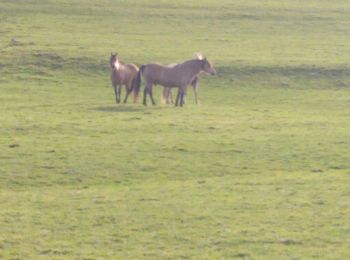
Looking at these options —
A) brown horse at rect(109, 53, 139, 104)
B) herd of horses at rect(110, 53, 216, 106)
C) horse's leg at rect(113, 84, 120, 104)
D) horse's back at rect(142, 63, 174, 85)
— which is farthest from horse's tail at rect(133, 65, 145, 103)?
horse's leg at rect(113, 84, 120, 104)

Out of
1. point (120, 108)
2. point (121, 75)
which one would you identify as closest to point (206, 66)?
point (121, 75)

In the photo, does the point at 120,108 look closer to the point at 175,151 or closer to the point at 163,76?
the point at 163,76

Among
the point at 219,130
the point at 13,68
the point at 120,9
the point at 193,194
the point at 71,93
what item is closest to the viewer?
the point at 193,194

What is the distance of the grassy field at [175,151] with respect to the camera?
13.6 meters

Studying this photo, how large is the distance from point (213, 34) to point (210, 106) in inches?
709

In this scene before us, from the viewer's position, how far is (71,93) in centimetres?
3284

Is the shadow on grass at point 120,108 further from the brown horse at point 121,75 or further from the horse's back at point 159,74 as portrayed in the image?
the brown horse at point 121,75

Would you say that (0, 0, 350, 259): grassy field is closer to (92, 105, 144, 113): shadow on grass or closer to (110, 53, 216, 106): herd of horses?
(92, 105, 144, 113): shadow on grass

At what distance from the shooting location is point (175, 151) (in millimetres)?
20750

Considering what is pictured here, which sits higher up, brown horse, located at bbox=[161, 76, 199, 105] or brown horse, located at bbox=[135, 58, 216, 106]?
brown horse, located at bbox=[135, 58, 216, 106]

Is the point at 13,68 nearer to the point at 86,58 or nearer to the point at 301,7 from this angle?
the point at 86,58

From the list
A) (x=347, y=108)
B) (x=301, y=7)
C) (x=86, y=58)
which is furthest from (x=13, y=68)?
(x=301, y=7)

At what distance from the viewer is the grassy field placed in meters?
13.6

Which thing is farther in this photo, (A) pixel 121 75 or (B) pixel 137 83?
(A) pixel 121 75
